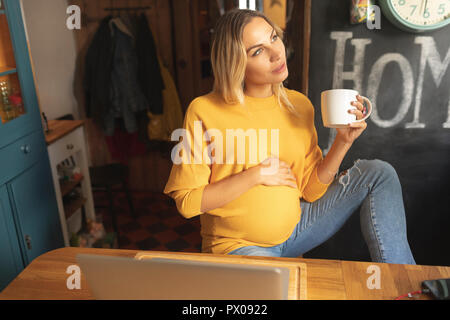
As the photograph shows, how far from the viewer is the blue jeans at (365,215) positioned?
1.06 m

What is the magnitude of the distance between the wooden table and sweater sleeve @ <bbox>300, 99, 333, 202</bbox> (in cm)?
35

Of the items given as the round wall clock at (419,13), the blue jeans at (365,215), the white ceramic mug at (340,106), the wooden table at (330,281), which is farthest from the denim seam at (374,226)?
the round wall clock at (419,13)

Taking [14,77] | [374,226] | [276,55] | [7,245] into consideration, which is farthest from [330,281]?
[14,77]

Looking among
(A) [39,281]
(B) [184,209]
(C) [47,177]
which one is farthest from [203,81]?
(A) [39,281]

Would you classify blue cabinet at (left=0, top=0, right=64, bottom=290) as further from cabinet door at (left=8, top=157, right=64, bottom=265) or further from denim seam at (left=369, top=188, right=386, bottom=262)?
denim seam at (left=369, top=188, right=386, bottom=262)

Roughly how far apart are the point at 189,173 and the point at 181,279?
1.67 feet

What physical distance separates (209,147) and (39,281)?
56cm

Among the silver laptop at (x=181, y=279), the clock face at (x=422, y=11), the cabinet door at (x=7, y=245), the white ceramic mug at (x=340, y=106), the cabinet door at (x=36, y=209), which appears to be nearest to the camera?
the silver laptop at (x=181, y=279)

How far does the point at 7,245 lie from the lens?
1871 millimetres

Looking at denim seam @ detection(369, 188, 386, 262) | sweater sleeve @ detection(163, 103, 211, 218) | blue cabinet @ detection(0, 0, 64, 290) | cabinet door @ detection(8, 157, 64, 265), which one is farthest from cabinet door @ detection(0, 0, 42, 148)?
denim seam @ detection(369, 188, 386, 262)

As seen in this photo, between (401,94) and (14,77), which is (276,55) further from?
(14,77)

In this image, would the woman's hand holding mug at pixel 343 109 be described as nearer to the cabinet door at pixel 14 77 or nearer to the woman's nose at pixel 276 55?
the woman's nose at pixel 276 55
